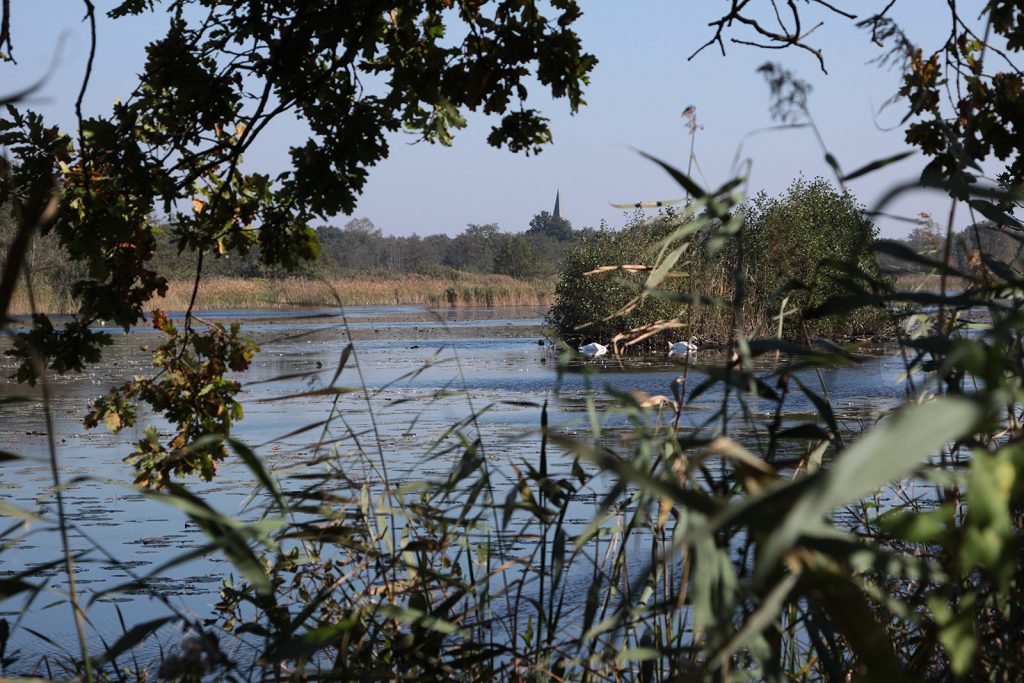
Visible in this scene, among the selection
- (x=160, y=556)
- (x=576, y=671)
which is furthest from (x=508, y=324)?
(x=576, y=671)

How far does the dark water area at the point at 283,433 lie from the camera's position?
2607 millimetres

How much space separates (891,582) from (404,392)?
13.1m

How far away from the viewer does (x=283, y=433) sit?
1098cm

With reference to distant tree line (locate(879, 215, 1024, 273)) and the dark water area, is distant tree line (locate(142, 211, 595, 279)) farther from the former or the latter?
distant tree line (locate(879, 215, 1024, 273))

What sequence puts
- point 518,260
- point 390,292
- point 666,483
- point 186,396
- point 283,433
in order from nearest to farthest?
1. point 666,483
2. point 186,396
3. point 283,433
4. point 390,292
5. point 518,260

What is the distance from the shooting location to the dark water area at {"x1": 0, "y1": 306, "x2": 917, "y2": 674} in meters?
2.61

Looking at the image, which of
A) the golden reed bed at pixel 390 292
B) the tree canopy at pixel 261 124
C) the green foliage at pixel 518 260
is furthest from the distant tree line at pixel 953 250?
the green foliage at pixel 518 260

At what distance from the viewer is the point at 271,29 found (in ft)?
12.9

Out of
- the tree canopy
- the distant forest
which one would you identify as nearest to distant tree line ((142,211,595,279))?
the distant forest

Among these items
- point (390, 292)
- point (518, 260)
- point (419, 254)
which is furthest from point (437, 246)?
point (390, 292)

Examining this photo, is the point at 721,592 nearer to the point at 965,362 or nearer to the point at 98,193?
the point at 965,362

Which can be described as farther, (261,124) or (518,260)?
(518,260)

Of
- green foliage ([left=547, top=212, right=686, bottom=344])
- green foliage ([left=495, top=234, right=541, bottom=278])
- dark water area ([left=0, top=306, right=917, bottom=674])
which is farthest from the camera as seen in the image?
green foliage ([left=495, top=234, right=541, bottom=278])

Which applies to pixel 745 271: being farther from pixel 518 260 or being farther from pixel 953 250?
pixel 518 260
